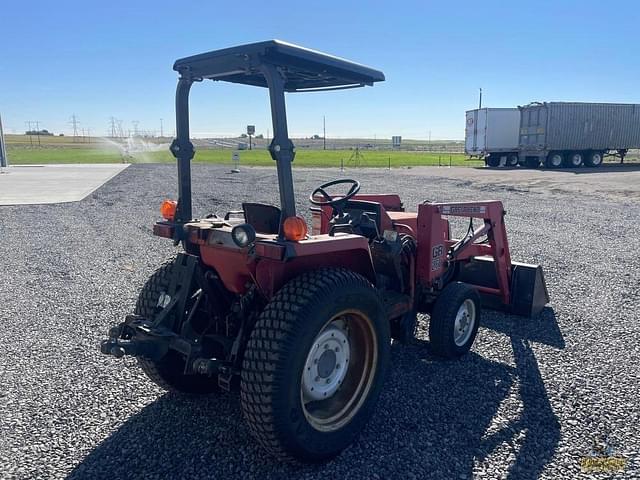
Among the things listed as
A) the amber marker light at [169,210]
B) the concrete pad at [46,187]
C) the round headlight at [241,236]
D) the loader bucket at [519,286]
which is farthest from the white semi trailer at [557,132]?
the round headlight at [241,236]

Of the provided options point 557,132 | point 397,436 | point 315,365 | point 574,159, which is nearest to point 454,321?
point 397,436

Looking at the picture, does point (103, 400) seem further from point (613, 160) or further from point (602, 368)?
point (613, 160)

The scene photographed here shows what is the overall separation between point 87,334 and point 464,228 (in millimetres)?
7535

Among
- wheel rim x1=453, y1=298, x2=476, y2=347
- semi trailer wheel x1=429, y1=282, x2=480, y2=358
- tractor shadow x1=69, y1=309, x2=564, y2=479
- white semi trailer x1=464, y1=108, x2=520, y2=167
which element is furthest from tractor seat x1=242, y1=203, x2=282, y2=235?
white semi trailer x1=464, y1=108, x2=520, y2=167

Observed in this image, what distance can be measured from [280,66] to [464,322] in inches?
108

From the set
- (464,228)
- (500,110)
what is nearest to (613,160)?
(500,110)

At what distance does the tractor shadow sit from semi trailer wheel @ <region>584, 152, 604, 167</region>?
27851 millimetres

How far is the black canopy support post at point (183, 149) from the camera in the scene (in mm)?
3264

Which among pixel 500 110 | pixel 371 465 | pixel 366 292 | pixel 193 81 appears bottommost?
pixel 371 465

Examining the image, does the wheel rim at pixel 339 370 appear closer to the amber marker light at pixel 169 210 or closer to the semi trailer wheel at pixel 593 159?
the amber marker light at pixel 169 210

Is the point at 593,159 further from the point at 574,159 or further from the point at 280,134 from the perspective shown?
the point at 280,134

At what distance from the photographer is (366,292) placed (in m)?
3.00

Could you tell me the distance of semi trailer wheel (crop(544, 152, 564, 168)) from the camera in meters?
27.4

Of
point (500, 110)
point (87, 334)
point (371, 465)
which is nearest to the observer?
point (371, 465)
